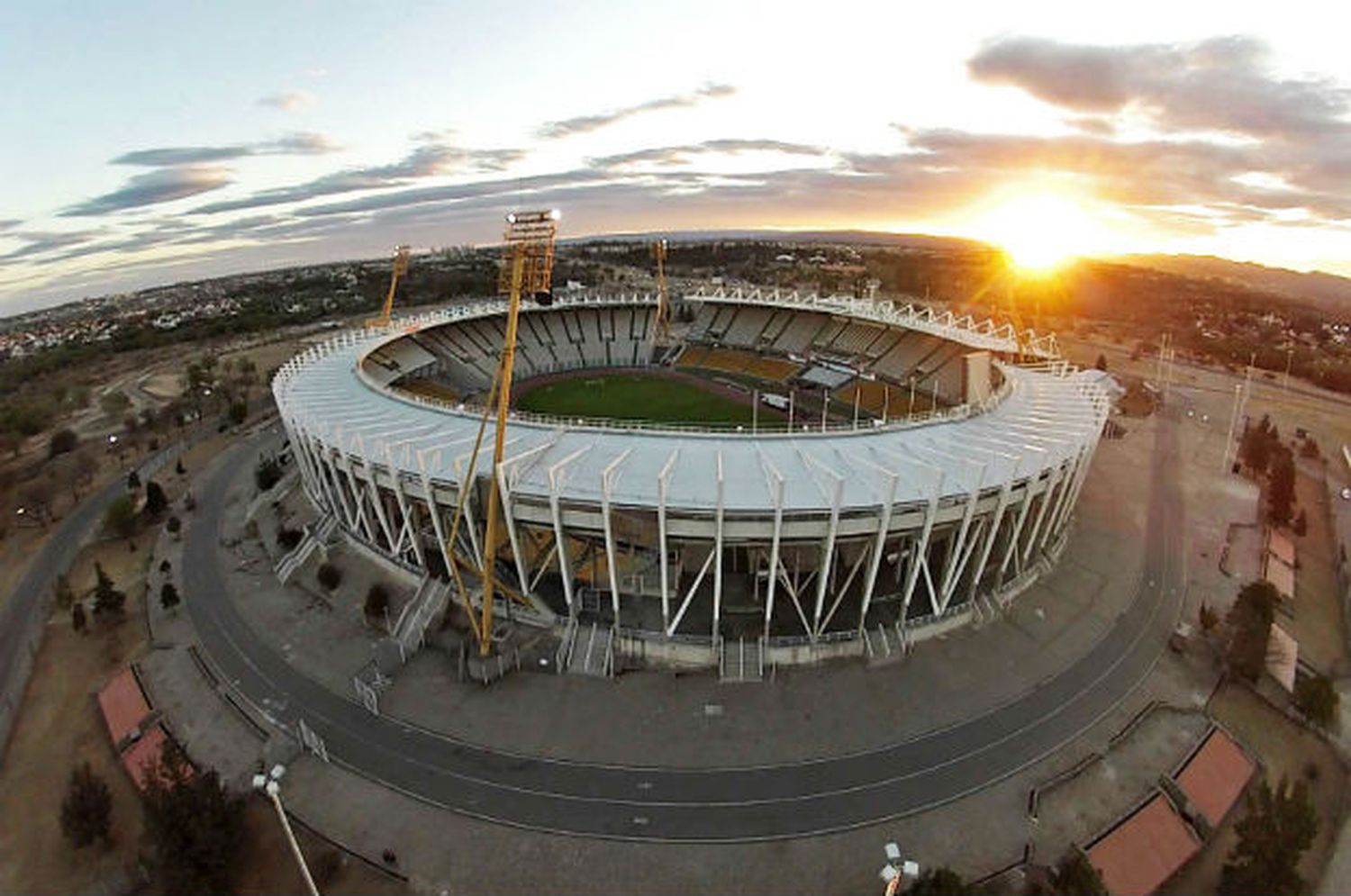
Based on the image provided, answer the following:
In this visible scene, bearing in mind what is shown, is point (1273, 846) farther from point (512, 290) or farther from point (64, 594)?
point (64, 594)

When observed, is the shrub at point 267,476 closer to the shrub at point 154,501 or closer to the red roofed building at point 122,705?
the shrub at point 154,501

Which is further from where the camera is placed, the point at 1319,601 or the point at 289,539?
the point at 289,539

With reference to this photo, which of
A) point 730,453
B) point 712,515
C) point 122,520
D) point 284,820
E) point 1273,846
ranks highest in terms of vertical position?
point 730,453

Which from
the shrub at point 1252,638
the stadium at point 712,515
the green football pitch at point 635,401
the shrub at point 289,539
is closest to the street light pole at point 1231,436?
the stadium at point 712,515

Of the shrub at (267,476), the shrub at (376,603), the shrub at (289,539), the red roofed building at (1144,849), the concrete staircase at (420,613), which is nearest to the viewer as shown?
the red roofed building at (1144,849)

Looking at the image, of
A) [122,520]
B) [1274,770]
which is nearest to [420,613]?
[122,520]

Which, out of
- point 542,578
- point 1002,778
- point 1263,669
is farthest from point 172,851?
point 1263,669

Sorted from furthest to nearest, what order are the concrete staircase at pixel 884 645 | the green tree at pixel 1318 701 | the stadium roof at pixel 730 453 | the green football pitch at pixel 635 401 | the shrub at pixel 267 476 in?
1. the green football pitch at pixel 635 401
2. the shrub at pixel 267 476
3. the concrete staircase at pixel 884 645
4. the stadium roof at pixel 730 453
5. the green tree at pixel 1318 701
